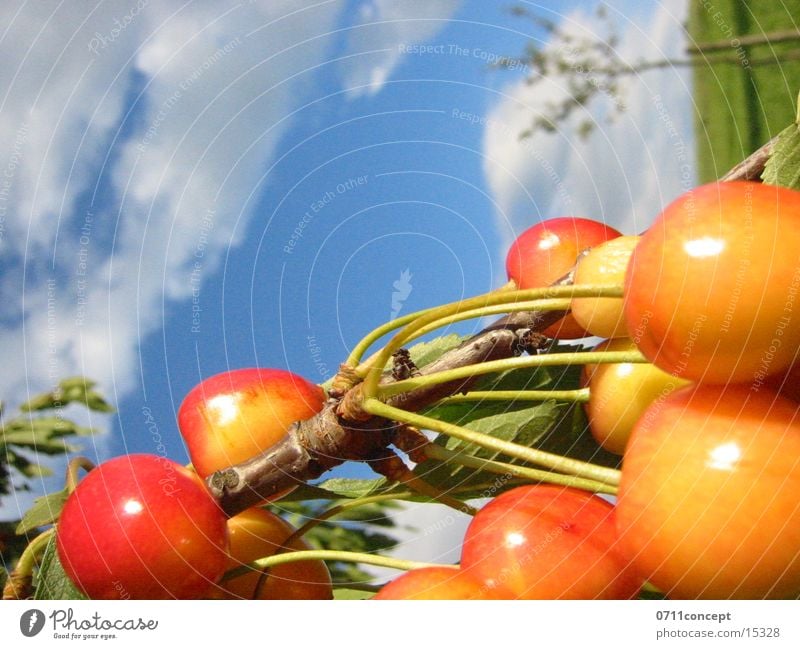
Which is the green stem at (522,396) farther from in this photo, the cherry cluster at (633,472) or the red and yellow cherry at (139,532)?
the red and yellow cherry at (139,532)

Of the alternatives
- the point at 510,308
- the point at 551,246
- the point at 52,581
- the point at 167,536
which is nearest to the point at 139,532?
the point at 167,536

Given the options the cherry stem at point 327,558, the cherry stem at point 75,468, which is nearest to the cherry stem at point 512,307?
the cherry stem at point 327,558

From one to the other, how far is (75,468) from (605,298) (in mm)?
331

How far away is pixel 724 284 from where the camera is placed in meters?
0.34

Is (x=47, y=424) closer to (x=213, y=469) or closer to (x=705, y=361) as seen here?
(x=213, y=469)

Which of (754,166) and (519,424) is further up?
(754,166)

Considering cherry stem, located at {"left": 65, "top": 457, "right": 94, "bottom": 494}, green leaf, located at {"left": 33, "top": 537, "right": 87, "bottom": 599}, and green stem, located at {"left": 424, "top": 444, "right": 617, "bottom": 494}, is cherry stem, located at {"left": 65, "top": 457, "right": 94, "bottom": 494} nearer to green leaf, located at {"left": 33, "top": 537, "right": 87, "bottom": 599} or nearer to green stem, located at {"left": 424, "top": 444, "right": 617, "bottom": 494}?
green leaf, located at {"left": 33, "top": 537, "right": 87, "bottom": 599}

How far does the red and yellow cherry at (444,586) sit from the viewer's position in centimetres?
39

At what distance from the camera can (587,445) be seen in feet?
1.71

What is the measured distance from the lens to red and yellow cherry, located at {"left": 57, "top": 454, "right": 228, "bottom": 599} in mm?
429

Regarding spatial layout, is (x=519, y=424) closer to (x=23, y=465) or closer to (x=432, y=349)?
(x=432, y=349)

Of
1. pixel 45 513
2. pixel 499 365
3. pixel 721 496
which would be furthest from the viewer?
pixel 45 513
